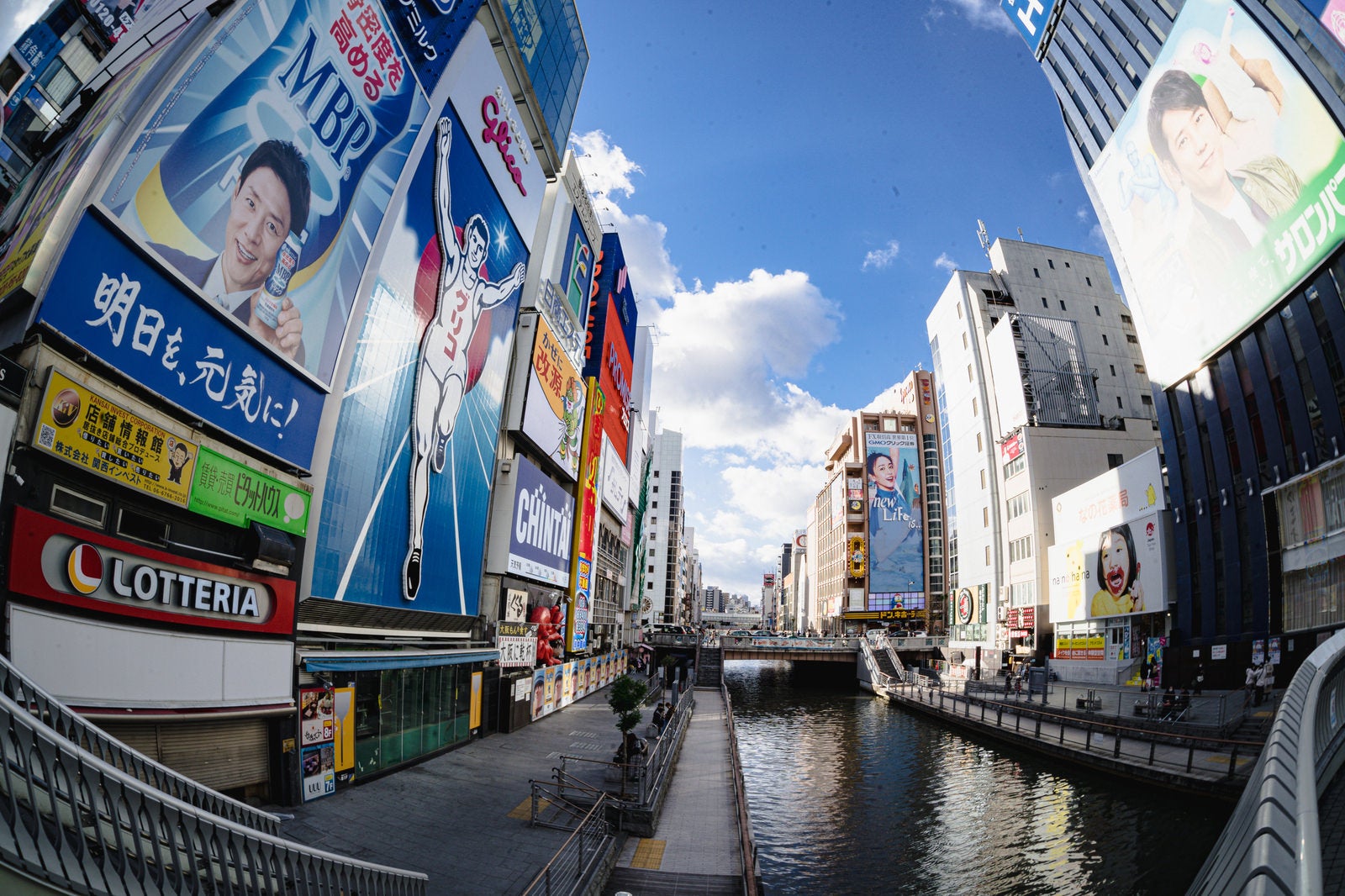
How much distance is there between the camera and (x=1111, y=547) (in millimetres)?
46188

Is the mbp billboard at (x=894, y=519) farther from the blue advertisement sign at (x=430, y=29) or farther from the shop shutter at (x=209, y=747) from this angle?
the shop shutter at (x=209, y=747)

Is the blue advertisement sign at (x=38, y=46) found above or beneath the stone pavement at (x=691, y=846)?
above

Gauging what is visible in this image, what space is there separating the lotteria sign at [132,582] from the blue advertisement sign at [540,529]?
16.3 metres

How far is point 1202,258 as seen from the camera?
36719 mm

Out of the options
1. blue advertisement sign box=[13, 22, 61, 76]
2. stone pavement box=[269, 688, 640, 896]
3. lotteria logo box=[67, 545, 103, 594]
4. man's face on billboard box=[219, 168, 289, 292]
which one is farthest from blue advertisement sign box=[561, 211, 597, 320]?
lotteria logo box=[67, 545, 103, 594]

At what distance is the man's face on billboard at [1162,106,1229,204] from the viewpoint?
34094 mm

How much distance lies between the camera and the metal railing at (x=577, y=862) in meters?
10.5

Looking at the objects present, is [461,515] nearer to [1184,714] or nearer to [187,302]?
[187,302]

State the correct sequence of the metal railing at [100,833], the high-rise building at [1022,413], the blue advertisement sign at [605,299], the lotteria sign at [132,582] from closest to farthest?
the metal railing at [100,833], the lotteria sign at [132,582], the blue advertisement sign at [605,299], the high-rise building at [1022,413]

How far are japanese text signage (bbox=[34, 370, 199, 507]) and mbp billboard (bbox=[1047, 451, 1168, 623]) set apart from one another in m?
49.1

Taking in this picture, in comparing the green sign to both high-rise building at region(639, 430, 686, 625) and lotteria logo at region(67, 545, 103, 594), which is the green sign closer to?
lotteria logo at region(67, 545, 103, 594)

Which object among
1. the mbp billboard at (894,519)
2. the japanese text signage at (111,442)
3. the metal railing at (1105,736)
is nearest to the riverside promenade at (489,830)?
the japanese text signage at (111,442)

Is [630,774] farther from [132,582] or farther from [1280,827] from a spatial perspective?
[1280,827]

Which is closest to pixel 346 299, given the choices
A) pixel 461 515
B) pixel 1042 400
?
pixel 461 515
